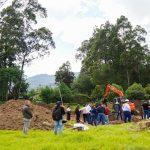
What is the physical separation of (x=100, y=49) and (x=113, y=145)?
64469 millimetres

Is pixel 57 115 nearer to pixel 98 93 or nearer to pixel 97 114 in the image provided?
pixel 97 114

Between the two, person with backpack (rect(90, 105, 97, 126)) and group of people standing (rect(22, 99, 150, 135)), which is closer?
group of people standing (rect(22, 99, 150, 135))

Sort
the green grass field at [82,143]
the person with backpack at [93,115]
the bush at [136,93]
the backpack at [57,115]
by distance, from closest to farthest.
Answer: the green grass field at [82,143], the backpack at [57,115], the person with backpack at [93,115], the bush at [136,93]

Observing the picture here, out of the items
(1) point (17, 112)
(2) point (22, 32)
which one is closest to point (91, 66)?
(2) point (22, 32)

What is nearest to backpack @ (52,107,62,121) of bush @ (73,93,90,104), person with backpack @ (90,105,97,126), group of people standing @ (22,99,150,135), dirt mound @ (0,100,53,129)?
group of people standing @ (22,99,150,135)

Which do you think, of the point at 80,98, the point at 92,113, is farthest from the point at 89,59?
the point at 92,113

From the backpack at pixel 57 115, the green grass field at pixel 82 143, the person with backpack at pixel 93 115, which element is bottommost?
Result: the green grass field at pixel 82 143

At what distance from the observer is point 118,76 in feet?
262

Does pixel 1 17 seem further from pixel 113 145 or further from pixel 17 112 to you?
pixel 113 145

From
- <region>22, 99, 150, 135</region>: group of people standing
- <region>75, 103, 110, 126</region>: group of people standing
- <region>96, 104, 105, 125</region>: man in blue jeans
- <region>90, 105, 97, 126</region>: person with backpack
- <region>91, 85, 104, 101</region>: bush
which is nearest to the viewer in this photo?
<region>22, 99, 150, 135</region>: group of people standing

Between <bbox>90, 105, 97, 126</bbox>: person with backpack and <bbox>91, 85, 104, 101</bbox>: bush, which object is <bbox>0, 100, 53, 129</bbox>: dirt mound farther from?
<bbox>91, 85, 104, 101</bbox>: bush

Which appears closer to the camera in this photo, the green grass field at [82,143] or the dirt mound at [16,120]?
the green grass field at [82,143]

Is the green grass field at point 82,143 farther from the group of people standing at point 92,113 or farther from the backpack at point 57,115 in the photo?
the group of people standing at point 92,113

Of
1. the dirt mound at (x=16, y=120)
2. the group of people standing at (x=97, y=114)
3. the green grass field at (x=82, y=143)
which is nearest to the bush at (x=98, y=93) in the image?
the group of people standing at (x=97, y=114)
